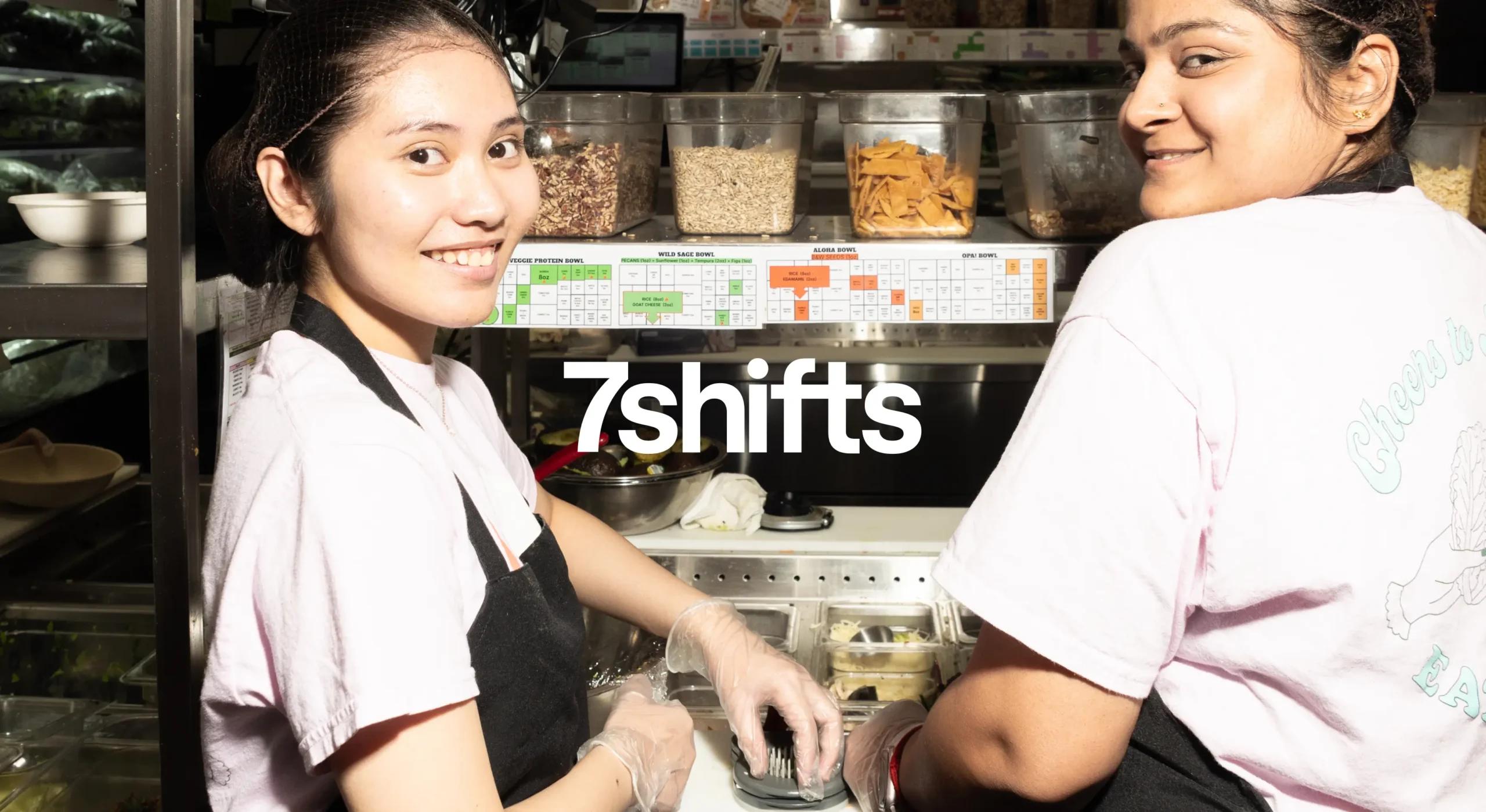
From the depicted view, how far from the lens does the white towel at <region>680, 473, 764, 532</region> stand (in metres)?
2.18

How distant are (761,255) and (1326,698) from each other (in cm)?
100

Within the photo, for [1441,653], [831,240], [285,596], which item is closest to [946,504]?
[831,240]

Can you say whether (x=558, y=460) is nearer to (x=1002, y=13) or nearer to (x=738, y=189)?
(x=738, y=189)

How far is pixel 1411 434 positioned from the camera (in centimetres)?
103

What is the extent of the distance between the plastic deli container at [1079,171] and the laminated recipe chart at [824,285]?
0.09 m

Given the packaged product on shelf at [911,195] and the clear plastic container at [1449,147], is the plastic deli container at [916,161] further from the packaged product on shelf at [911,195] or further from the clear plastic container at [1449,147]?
the clear plastic container at [1449,147]

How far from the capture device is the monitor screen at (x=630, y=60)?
214 cm

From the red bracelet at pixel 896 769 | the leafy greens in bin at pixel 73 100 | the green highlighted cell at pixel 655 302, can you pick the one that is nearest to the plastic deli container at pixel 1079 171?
the green highlighted cell at pixel 655 302

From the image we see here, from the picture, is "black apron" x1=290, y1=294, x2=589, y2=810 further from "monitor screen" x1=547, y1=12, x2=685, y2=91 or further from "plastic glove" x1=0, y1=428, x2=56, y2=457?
"monitor screen" x1=547, y1=12, x2=685, y2=91

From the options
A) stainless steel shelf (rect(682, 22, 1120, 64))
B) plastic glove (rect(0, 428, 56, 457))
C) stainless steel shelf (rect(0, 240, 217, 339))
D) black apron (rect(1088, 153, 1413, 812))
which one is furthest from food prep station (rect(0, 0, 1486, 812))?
stainless steel shelf (rect(682, 22, 1120, 64))

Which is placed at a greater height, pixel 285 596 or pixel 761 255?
pixel 761 255

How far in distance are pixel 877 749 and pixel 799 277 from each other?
68 cm

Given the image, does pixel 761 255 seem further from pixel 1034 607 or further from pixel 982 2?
pixel 982 2

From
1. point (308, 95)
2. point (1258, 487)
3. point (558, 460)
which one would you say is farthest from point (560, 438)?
point (1258, 487)
